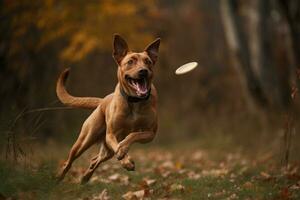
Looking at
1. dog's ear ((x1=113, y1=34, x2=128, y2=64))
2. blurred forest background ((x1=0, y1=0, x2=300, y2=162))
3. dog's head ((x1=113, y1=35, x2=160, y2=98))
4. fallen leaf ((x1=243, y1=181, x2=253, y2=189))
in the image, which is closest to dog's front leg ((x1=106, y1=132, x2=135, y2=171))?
dog's head ((x1=113, y1=35, x2=160, y2=98))

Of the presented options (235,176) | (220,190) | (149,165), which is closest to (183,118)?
(149,165)

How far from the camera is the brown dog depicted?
758 centimetres

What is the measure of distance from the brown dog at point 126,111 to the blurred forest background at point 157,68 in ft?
17.0

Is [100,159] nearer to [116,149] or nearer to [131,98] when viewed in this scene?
[116,149]

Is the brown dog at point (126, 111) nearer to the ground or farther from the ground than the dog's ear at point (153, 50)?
nearer to the ground

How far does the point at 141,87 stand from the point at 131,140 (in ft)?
2.03

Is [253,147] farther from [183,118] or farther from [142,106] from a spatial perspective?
[142,106]

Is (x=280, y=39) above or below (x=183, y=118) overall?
above

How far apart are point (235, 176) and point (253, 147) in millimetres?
5181

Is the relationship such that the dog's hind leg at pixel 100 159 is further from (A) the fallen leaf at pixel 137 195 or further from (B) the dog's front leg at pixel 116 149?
(A) the fallen leaf at pixel 137 195

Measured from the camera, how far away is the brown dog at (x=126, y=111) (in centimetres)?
758

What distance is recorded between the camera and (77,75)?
1712 cm

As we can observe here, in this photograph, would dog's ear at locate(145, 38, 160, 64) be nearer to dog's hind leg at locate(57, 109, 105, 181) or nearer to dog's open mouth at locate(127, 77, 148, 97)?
dog's open mouth at locate(127, 77, 148, 97)

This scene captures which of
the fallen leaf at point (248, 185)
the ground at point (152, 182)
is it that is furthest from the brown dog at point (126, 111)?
the fallen leaf at point (248, 185)
